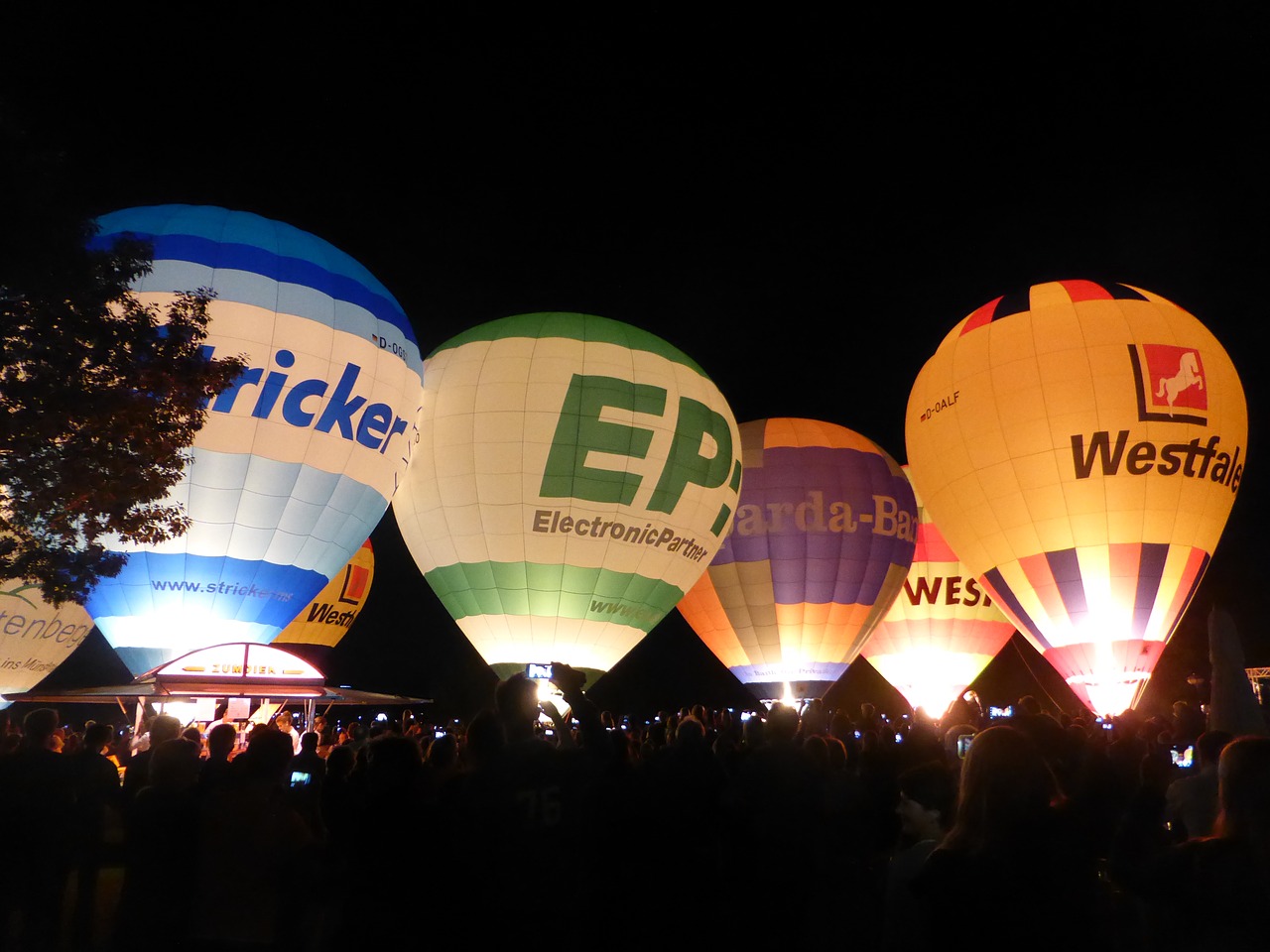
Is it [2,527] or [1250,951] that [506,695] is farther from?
[2,527]

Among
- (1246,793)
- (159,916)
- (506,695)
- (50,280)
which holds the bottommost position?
(159,916)

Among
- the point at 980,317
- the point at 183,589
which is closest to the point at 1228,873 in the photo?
the point at 183,589

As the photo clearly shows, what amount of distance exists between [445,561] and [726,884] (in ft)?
41.3

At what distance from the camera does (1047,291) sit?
18125 mm

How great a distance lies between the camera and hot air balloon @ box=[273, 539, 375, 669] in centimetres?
2334

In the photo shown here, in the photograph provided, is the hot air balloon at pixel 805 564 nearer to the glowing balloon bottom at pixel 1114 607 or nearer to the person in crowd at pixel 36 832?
the glowing balloon bottom at pixel 1114 607

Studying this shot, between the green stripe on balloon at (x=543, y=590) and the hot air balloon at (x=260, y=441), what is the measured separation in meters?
2.29

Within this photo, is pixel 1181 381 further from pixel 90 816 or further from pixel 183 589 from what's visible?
pixel 90 816

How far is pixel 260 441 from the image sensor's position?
12461 millimetres

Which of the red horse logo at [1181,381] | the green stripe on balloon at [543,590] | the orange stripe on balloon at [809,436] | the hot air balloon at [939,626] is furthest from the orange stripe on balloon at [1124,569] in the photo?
the green stripe on balloon at [543,590]

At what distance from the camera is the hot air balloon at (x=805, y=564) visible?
67.8 ft

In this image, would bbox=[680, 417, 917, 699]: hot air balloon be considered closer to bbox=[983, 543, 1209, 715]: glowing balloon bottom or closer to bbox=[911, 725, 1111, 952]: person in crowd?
bbox=[983, 543, 1209, 715]: glowing balloon bottom

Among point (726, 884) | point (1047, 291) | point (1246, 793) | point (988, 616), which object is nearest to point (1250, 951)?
point (1246, 793)

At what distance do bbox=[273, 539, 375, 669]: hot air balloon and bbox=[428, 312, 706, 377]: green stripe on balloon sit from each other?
856cm
